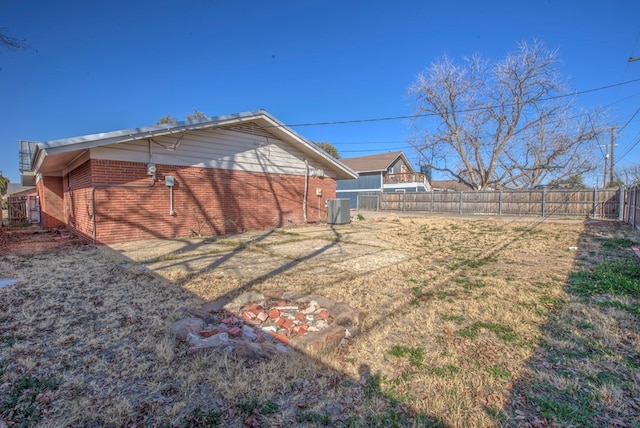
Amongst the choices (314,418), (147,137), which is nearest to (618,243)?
(314,418)

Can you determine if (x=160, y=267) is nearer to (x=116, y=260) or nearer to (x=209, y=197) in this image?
(x=116, y=260)

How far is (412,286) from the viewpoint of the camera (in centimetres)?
441

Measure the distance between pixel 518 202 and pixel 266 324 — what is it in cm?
2121

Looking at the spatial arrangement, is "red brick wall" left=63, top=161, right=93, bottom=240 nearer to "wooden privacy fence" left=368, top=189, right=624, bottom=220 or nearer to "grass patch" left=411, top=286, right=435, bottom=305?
"grass patch" left=411, top=286, right=435, bottom=305

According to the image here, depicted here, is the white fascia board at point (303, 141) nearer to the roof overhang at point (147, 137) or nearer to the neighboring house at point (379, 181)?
the roof overhang at point (147, 137)

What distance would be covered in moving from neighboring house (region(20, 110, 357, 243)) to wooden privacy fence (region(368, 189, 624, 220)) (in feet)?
40.8

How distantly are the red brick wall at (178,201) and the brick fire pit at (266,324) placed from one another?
5585 millimetres

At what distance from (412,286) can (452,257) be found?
8.29ft

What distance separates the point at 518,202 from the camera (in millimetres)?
19562

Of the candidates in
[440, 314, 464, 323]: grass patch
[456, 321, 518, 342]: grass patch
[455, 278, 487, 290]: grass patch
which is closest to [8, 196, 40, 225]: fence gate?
[455, 278, 487, 290]: grass patch

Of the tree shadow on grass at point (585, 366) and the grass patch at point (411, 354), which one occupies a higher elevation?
the tree shadow on grass at point (585, 366)

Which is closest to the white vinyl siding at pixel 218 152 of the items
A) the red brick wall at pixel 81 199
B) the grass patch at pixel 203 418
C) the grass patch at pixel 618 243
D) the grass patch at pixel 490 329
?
the red brick wall at pixel 81 199

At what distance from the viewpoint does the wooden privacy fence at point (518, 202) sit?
16.9 m

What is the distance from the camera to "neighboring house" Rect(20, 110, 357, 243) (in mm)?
7441
